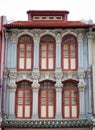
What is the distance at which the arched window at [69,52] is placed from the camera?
73.3 ft

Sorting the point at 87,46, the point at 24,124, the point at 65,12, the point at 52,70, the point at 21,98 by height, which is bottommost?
the point at 24,124

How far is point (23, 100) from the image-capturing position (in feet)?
71.9

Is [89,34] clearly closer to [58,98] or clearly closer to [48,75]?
[48,75]

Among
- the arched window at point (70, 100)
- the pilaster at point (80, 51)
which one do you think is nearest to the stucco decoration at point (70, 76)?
the arched window at point (70, 100)

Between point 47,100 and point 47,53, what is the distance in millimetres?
2901

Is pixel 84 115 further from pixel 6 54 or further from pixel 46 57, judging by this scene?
pixel 6 54

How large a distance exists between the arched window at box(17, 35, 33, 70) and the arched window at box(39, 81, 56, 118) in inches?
59.7

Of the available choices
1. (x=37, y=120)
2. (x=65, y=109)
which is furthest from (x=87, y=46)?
(x=37, y=120)

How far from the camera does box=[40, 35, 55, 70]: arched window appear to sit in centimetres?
2231

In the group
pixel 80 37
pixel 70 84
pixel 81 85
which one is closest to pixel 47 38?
pixel 80 37

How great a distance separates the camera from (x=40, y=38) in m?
22.5

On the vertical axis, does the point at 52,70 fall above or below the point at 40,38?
below

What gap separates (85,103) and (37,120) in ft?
9.98

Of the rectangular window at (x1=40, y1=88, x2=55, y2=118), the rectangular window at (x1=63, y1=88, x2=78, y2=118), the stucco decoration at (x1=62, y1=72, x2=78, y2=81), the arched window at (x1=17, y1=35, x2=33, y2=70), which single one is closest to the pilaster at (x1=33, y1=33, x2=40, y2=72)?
the arched window at (x1=17, y1=35, x2=33, y2=70)
